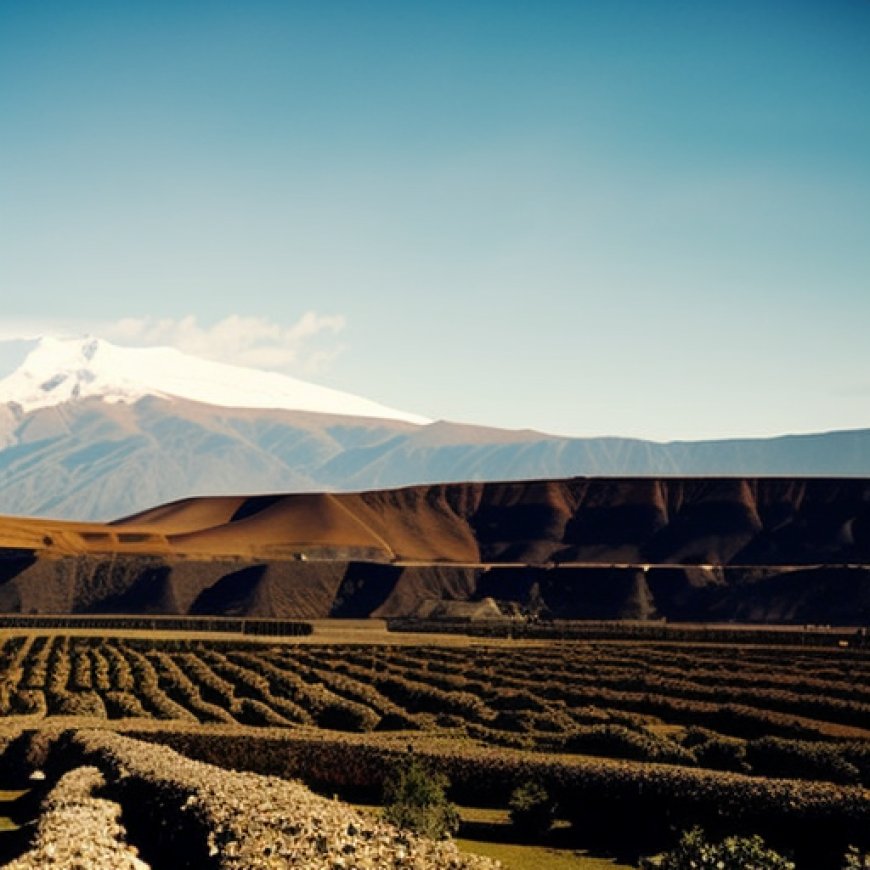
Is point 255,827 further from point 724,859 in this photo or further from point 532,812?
point 532,812

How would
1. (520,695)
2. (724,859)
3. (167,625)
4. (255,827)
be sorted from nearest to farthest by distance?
(724,859)
(255,827)
(520,695)
(167,625)

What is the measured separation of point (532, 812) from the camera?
39062 millimetres

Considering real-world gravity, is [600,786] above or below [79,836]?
below


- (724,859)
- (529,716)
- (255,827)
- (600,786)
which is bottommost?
(529,716)

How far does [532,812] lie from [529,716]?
23.9 m

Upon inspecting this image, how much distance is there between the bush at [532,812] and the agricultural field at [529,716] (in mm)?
815

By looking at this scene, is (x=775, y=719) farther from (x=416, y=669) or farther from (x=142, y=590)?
(x=142, y=590)

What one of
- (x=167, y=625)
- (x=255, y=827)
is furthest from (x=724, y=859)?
(x=167, y=625)

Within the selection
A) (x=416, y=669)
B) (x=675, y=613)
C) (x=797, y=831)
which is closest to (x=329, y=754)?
(x=797, y=831)

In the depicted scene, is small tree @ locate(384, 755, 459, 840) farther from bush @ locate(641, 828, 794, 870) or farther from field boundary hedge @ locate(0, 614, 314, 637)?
field boundary hedge @ locate(0, 614, 314, 637)

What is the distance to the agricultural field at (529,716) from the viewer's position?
3669 cm

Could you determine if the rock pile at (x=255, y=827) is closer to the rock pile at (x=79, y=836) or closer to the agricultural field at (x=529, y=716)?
the rock pile at (x=79, y=836)

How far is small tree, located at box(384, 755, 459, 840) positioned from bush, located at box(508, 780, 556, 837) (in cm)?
242

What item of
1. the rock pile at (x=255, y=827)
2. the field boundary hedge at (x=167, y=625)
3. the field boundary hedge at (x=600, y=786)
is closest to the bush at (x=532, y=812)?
the field boundary hedge at (x=600, y=786)
